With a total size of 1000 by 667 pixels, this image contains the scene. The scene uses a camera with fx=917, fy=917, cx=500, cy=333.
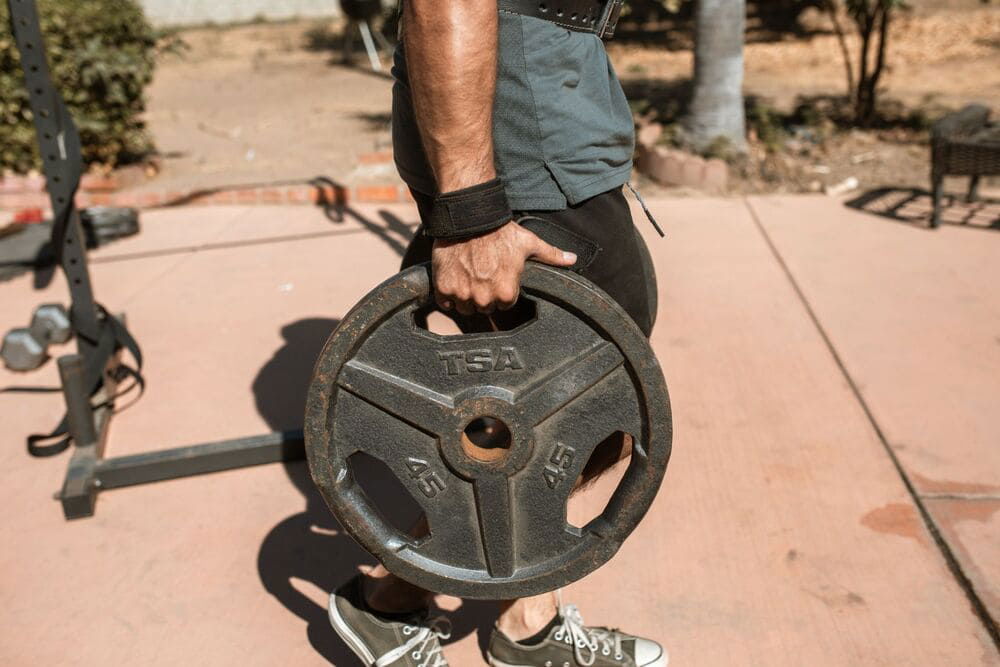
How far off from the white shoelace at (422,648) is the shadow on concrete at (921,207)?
4037 millimetres

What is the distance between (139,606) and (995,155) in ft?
15.1

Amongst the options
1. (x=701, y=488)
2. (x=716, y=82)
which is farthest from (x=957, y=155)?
(x=701, y=488)

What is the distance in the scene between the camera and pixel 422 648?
2.11 metres

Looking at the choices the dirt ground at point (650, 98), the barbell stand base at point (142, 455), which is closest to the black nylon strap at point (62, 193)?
the barbell stand base at point (142, 455)

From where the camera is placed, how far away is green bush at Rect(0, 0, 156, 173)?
621 centimetres

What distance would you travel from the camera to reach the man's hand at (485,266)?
1.66 metres

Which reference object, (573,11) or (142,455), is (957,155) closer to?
(573,11)

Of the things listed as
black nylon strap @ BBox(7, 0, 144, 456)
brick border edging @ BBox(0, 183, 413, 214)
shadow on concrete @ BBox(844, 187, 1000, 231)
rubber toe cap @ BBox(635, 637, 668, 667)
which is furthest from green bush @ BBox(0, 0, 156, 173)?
rubber toe cap @ BBox(635, 637, 668, 667)

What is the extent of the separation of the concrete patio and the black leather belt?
57.3 inches

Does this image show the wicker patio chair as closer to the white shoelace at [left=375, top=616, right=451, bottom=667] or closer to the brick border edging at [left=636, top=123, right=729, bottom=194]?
the brick border edging at [left=636, top=123, right=729, bottom=194]

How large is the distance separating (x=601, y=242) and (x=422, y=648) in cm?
102

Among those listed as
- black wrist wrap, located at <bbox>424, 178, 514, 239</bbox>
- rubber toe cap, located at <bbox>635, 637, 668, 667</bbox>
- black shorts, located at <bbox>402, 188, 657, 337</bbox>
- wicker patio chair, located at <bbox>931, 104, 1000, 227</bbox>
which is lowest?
rubber toe cap, located at <bbox>635, 637, 668, 667</bbox>

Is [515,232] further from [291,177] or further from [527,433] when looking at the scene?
[291,177]

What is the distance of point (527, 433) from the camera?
70.2 inches
